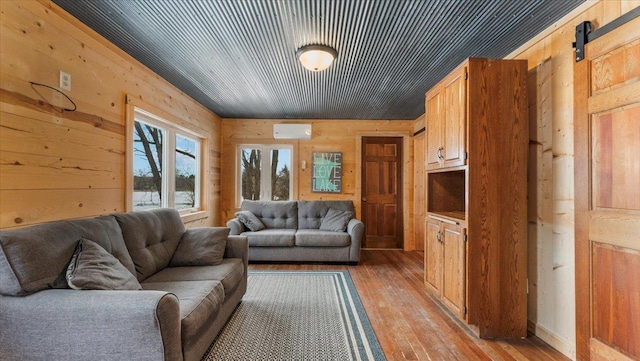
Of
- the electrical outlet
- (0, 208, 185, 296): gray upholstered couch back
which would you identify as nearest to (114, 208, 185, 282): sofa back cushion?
(0, 208, 185, 296): gray upholstered couch back

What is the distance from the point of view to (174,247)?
2400 millimetres

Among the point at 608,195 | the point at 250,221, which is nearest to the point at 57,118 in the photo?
the point at 250,221

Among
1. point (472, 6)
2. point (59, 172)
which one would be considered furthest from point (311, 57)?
point (59, 172)

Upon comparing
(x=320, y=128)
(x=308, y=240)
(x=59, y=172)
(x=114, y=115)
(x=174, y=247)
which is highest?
(x=320, y=128)

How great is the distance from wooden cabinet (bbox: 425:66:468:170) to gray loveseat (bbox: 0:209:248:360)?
2122mm

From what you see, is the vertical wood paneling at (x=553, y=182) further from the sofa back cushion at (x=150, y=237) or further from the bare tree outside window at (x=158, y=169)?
the bare tree outside window at (x=158, y=169)

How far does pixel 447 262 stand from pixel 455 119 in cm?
124

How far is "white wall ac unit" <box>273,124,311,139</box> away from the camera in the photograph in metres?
4.79

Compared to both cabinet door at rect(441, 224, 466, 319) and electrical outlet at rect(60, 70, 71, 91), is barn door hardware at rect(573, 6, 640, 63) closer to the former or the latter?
cabinet door at rect(441, 224, 466, 319)

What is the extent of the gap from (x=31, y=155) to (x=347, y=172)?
156 inches

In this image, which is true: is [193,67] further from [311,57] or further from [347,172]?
[347,172]

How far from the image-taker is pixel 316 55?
2.31 m

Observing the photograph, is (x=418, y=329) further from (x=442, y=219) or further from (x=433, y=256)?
(x=442, y=219)

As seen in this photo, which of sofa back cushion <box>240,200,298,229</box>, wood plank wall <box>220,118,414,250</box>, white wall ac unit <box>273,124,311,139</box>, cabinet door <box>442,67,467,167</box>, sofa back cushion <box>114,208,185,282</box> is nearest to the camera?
sofa back cushion <box>114,208,185,282</box>
